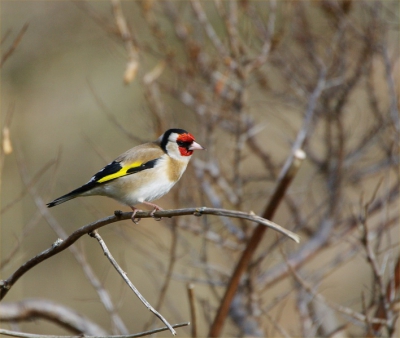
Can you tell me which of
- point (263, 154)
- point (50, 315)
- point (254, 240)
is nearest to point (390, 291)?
point (254, 240)

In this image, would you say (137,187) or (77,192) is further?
(137,187)

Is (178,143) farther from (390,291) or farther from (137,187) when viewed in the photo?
(390,291)

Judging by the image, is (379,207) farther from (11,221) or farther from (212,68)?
(11,221)

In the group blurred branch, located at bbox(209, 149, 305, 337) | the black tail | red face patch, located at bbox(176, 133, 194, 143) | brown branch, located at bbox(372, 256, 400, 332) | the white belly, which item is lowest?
brown branch, located at bbox(372, 256, 400, 332)

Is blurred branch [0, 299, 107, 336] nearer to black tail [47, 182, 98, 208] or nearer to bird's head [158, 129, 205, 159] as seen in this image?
black tail [47, 182, 98, 208]

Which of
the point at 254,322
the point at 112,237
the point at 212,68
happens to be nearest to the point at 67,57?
the point at 112,237

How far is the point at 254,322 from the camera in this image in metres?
4.40

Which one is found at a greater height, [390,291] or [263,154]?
[263,154]

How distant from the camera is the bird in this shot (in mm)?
3373

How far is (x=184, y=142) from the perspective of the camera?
3.49 meters

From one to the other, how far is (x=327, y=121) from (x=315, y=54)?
0.60m

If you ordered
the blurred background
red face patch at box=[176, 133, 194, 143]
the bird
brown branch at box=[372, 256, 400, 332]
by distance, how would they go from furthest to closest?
the blurred background → red face patch at box=[176, 133, 194, 143] → the bird → brown branch at box=[372, 256, 400, 332]

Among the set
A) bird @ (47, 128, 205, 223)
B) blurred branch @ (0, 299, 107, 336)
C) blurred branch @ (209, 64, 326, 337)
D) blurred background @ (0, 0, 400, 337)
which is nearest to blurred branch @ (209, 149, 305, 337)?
blurred branch @ (209, 64, 326, 337)

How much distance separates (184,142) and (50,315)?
150cm
